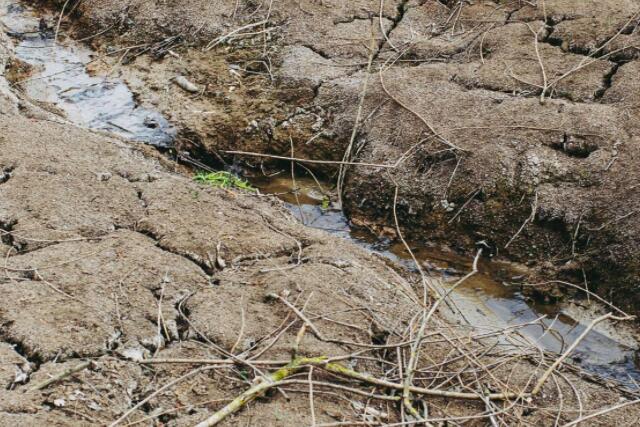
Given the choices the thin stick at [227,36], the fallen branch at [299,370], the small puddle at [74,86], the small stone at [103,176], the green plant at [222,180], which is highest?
the thin stick at [227,36]

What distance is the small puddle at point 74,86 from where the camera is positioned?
5273mm

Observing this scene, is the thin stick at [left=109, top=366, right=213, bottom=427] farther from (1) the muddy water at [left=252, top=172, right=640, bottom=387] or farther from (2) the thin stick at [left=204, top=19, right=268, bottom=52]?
(2) the thin stick at [left=204, top=19, right=268, bottom=52]

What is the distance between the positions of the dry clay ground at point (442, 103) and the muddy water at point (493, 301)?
14cm

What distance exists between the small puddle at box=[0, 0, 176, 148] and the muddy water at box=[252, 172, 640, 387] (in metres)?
0.96

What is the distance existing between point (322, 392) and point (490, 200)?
77.9 inches

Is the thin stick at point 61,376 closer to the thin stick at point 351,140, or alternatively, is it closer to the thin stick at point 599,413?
the thin stick at point 599,413

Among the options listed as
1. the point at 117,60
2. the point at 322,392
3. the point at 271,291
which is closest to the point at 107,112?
the point at 117,60

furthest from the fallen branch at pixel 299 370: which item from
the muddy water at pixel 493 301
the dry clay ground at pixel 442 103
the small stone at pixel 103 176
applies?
the small stone at pixel 103 176

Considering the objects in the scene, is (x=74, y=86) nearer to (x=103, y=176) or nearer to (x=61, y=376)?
(x=103, y=176)

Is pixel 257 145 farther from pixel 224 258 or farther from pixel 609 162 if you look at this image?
pixel 609 162

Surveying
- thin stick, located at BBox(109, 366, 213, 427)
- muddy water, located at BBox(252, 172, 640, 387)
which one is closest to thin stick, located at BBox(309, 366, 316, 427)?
thin stick, located at BBox(109, 366, 213, 427)

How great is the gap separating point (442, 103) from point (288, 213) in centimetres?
120

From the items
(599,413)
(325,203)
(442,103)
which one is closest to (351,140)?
(325,203)

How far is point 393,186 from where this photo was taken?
4.59 m
